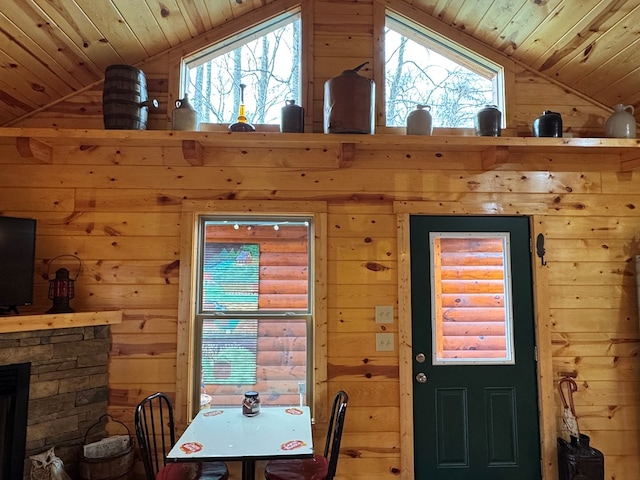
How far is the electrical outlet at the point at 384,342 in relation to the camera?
2680mm

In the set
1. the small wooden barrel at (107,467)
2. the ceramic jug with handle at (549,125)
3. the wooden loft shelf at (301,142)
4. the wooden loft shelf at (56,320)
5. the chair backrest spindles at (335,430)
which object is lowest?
the small wooden barrel at (107,467)

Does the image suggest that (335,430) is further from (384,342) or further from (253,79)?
(253,79)

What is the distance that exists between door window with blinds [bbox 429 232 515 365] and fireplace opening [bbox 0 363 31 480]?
94.4 inches

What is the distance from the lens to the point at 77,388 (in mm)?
2479

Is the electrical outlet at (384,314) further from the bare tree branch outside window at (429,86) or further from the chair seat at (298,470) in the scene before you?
the bare tree branch outside window at (429,86)

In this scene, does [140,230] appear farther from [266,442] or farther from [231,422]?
[266,442]

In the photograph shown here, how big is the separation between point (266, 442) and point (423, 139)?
189 centimetres

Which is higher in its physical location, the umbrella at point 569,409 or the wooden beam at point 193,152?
the wooden beam at point 193,152

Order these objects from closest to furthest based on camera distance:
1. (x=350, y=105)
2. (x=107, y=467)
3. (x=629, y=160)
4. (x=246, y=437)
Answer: (x=246, y=437) → (x=107, y=467) → (x=350, y=105) → (x=629, y=160)

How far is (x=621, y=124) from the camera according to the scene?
2.70 metres

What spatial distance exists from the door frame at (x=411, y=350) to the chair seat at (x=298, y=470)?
0.64 metres

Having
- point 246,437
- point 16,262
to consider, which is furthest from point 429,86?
point 16,262

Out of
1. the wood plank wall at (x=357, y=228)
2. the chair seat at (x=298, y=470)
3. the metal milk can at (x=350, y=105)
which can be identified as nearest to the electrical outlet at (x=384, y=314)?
the wood plank wall at (x=357, y=228)

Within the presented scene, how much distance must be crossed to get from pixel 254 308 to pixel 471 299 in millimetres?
1426
